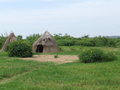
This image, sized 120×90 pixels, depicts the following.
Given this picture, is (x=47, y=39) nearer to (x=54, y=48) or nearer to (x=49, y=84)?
(x=54, y=48)

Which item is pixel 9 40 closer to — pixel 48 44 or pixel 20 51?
pixel 48 44

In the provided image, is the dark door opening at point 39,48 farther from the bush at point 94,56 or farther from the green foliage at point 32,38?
the bush at point 94,56

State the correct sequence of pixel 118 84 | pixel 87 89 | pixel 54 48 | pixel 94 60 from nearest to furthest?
pixel 87 89 < pixel 118 84 < pixel 94 60 < pixel 54 48

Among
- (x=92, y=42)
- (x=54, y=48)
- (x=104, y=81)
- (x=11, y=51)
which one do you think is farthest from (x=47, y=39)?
(x=104, y=81)

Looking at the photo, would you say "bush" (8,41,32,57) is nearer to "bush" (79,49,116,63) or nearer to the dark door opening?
the dark door opening

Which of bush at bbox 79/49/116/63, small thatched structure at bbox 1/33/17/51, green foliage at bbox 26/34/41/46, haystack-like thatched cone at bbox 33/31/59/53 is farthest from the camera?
green foliage at bbox 26/34/41/46

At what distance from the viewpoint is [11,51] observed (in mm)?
22469

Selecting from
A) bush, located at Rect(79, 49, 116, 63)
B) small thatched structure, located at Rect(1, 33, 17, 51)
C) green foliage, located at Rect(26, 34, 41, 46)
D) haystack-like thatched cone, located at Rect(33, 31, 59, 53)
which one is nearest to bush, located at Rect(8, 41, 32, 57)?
haystack-like thatched cone, located at Rect(33, 31, 59, 53)

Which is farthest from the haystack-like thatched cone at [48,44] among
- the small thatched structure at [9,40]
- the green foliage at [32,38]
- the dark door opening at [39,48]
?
the green foliage at [32,38]

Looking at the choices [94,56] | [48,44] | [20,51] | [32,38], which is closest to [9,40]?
[48,44]

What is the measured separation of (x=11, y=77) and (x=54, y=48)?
16.8 meters

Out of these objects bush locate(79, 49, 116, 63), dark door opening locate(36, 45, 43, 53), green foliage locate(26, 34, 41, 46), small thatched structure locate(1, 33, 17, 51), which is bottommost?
bush locate(79, 49, 116, 63)

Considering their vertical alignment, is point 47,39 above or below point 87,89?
above

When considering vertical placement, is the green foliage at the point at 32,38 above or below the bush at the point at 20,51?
above
